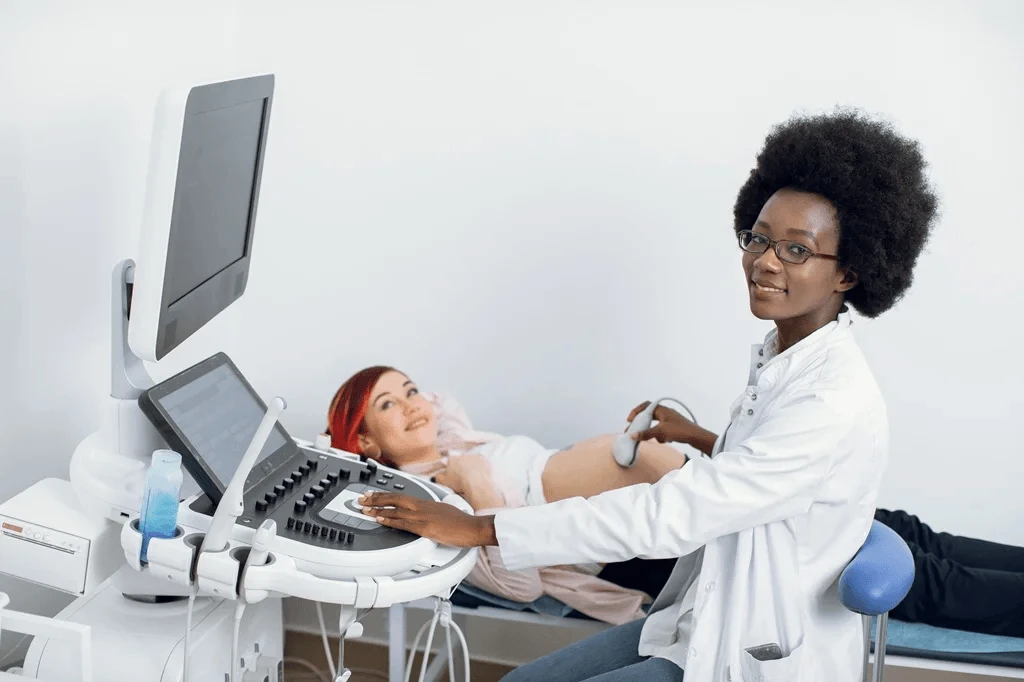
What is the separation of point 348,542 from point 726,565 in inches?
22.1

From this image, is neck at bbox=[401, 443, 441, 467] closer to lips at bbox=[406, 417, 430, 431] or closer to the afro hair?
lips at bbox=[406, 417, 430, 431]

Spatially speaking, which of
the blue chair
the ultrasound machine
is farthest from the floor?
the blue chair

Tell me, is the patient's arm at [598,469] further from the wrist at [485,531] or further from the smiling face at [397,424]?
the wrist at [485,531]

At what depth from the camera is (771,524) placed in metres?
1.44

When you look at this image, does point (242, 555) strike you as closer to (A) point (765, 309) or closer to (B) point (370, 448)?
(A) point (765, 309)

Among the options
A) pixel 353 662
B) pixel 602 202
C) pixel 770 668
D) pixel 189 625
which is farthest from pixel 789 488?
pixel 353 662

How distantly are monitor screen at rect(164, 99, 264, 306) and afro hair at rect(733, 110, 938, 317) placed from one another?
2.94ft

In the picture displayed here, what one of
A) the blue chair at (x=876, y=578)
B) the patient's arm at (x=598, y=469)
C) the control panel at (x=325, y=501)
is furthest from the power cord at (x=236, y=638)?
the patient's arm at (x=598, y=469)

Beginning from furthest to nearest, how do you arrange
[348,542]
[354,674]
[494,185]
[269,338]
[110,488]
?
[269,338]
[494,185]
[354,674]
[110,488]
[348,542]

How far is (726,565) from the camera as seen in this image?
1.48 metres

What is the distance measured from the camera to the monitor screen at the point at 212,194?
1386 mm

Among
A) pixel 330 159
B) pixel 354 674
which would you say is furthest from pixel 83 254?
pixel 354 674

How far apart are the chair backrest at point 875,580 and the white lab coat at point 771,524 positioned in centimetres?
5

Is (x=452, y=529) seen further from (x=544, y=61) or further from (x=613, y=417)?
(x=544, y=61)
